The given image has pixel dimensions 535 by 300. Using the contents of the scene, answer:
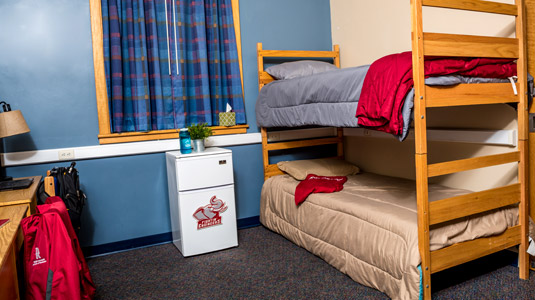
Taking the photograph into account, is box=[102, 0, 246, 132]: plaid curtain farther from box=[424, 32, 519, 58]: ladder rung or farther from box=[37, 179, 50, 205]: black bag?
box=[424, 32, 519, 58]: ladder rung

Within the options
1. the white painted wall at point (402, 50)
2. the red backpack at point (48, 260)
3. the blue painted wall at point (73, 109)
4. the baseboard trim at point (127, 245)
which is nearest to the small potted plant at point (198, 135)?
the blue painted wall at point (73, 109)

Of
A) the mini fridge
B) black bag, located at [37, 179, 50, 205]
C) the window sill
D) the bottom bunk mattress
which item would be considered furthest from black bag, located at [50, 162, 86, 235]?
the bottom bunk mattress

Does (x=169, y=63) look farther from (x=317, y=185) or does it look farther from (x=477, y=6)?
(x=477, y=6)

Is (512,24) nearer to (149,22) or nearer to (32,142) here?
(149,22)

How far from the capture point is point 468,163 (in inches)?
80.8

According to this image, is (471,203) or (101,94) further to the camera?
(101,94)

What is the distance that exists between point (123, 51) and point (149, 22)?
0.30m

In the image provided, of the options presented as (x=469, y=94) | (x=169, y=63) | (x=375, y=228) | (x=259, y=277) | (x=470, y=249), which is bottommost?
(x=259, y=277)

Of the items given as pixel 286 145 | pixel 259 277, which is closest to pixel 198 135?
pixel 286 145

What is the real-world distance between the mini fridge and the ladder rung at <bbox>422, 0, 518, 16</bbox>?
169 centimetres

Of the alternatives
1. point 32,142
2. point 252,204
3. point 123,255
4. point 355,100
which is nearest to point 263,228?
point 252,204

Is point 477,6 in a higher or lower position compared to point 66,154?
→ higher

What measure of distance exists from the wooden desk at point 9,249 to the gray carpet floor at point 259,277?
801mm

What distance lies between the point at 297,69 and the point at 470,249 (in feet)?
5.93
